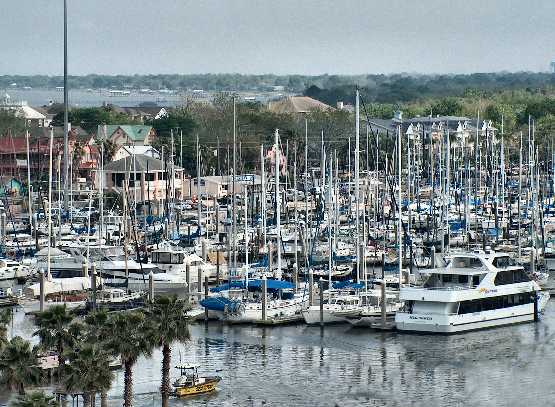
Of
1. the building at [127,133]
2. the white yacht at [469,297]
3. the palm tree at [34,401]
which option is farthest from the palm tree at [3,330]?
the building at [127,133]

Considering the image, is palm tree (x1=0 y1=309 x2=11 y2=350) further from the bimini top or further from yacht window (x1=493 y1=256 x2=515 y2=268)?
yacht window (x1=493 y1=256 x2=515 y2=268)

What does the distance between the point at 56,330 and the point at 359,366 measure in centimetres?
1521

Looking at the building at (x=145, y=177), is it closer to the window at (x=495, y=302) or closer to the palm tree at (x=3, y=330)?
the window at (x=495, y=302)

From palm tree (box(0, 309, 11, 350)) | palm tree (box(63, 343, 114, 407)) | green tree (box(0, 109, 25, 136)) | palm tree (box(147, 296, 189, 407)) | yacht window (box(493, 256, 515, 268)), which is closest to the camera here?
palm tree (box(63, 343, 114, 407))

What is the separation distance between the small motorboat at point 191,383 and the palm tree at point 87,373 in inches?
426

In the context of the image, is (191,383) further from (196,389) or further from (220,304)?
(220,304)

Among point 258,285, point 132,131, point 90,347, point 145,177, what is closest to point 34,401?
point 90,347

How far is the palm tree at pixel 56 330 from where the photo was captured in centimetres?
4919

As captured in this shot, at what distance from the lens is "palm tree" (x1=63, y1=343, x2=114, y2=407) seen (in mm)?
44188

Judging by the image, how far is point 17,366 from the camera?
149 ft

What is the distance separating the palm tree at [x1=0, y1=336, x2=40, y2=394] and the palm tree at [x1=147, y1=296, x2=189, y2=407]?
486 centimetres

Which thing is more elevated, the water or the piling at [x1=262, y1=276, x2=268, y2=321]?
the piling at [x1=262, y1=276, x2=268, y2=321]

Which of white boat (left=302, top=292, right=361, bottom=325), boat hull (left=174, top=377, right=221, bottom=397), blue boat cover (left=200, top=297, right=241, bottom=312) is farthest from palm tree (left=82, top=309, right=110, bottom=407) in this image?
white boat (left=302, top=292, right=361, bottom=325)

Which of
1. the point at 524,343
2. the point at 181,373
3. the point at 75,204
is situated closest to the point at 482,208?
the point at 75,204
